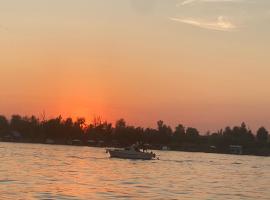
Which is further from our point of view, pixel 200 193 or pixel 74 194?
pixel 200 193

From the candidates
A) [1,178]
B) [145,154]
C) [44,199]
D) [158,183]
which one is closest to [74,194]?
Answer: [44,199]

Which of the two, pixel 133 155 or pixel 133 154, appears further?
pixel 133 154

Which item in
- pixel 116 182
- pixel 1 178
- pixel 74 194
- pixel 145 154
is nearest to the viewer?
pixel 74 194

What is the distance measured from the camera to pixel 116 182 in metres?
68.5

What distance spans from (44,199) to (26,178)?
1973cm

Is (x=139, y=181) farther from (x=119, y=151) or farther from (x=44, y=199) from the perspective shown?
(x=119, y=151)

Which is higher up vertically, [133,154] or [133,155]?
[133,154]

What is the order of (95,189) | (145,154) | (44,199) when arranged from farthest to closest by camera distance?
(145,154), (95,189), (44,199)

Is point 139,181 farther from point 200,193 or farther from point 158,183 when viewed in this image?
point 200,193

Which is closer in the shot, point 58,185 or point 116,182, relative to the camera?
point 58,185

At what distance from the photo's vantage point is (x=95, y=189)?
58406 millimetres

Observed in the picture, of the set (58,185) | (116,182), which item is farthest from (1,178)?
(116,182)

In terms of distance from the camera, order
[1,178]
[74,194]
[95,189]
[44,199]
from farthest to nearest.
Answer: [1,178] < [95,189] < [74,194] < [44,199]

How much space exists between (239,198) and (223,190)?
8.68 metres
